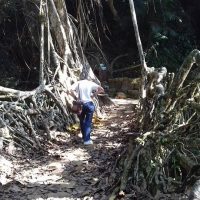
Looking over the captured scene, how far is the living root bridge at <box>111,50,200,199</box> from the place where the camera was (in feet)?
15.1

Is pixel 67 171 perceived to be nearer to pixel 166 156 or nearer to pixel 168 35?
pixel 166 156

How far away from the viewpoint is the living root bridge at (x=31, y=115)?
6.89m

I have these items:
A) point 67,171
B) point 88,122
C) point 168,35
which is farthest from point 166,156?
point 168,35

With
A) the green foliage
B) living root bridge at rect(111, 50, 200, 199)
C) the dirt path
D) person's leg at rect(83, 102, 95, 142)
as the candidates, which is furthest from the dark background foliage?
living root bridge at rect(111, 50, 200, 199)

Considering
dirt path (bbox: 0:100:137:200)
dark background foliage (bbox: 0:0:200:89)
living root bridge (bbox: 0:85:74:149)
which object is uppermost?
dark background foliage (bbox: 0:0:200:89)

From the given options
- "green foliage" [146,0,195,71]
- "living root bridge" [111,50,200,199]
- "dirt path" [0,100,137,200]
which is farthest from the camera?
"green foliage" [146,0,195,71]

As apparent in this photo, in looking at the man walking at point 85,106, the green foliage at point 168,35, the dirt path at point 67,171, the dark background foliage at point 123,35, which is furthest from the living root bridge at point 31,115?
the green foliage at point 168,35

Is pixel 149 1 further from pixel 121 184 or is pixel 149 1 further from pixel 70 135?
pixel 121 184

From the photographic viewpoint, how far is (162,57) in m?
14.3

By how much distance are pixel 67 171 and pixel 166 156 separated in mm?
1490

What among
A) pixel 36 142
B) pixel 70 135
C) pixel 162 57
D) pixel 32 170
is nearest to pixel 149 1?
pixel 162 57

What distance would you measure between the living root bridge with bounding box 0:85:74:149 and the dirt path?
11.8 inches

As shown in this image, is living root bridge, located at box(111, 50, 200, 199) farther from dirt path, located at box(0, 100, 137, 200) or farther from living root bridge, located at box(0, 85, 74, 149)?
living root bridge, located at box(0, 85, 74, 149)

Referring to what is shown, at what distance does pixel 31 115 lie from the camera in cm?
760
